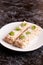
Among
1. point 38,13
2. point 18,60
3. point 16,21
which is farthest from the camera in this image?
point 38,13

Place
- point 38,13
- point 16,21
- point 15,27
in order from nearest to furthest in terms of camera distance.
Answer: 1. point 15,27
2. point 16,21
3. point 38,13

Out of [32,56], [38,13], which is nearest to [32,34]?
[32,56]

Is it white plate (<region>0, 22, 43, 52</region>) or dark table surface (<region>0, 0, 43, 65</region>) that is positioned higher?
white plate (<region>0, 22, 43, 52</region>)

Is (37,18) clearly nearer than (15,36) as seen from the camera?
No

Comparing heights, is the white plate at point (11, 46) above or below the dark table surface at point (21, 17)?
above

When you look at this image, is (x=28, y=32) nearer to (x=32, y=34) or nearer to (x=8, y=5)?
(x=32, y=34)

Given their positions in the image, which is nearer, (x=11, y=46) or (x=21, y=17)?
(x=11, y=46)
